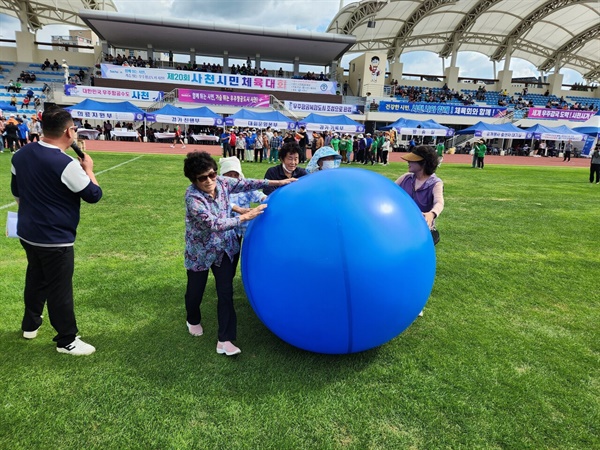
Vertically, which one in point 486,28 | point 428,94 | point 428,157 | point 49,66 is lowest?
point 428,157

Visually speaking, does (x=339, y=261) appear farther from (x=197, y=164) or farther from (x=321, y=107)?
(x=321, y=107)

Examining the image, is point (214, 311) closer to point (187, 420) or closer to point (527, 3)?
point (187, 420)

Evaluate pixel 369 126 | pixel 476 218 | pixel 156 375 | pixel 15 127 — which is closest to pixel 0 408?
pixel 156 375

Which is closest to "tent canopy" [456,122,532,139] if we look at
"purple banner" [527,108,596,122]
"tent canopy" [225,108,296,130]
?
"purple banner" [527,108,596,122]

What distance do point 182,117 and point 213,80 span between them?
Answer: 42.6ft

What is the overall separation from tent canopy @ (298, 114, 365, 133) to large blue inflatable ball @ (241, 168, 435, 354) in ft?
83.8

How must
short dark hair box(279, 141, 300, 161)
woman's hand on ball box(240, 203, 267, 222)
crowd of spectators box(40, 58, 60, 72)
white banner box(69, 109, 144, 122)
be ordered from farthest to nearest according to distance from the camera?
1. crowd of spectators box(40, 58, 60, 72)
2. white banner box(69, 109, 144, 122)
3. short dark hair box(279, 141, 300, 161)
4. woman's hand on ball box(240, 203, 267, 222)

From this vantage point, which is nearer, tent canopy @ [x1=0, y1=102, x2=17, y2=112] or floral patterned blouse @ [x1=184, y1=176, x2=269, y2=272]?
floral patterned blouse @ [x1=184, y1=176, x2=269, y2=272]

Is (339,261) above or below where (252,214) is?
below

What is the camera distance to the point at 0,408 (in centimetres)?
263

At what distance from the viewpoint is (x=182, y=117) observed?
2653cm

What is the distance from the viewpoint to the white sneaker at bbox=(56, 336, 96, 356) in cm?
325

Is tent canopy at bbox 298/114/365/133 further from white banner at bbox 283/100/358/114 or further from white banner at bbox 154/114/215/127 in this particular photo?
white banner at bbox 283/100/358/114

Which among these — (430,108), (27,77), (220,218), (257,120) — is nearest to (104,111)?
(257,120)
